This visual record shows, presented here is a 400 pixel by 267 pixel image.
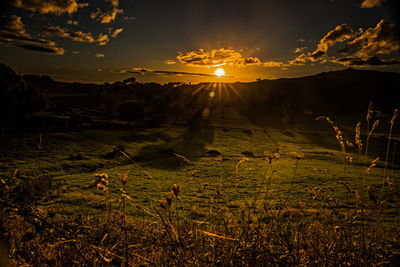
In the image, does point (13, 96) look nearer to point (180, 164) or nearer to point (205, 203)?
point (205, 203)

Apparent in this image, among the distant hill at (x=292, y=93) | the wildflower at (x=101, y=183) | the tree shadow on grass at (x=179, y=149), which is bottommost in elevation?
the tree shadow on grass at (x=179, y=149)

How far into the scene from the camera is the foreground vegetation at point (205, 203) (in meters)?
2.41

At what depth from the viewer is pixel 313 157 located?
41438 mm

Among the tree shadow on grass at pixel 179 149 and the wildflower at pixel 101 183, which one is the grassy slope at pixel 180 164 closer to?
the tree shadow on grass at pixel 179 149

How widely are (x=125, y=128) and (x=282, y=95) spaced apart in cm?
8386

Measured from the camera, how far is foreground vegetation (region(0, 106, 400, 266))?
2.41m

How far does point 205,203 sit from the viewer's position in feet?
59.8

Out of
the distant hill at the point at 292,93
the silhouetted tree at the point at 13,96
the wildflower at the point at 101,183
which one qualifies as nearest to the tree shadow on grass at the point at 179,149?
the silhouetted tree at the point at 13,96

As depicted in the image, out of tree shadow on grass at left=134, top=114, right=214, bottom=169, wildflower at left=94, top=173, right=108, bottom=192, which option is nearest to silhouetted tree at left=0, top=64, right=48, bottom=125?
tree shadow on grass at left=134, top=114, right=214, bottom=169

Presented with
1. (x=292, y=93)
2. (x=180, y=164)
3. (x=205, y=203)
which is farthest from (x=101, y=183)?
(x=292, y=93)

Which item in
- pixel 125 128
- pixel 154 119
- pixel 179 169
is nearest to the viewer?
pixel 179 169

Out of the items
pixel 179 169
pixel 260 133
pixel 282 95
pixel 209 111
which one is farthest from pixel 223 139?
pixel 282 95

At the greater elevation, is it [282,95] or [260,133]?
[282,95]

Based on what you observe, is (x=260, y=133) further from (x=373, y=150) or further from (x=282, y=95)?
(x=282, y=95)
